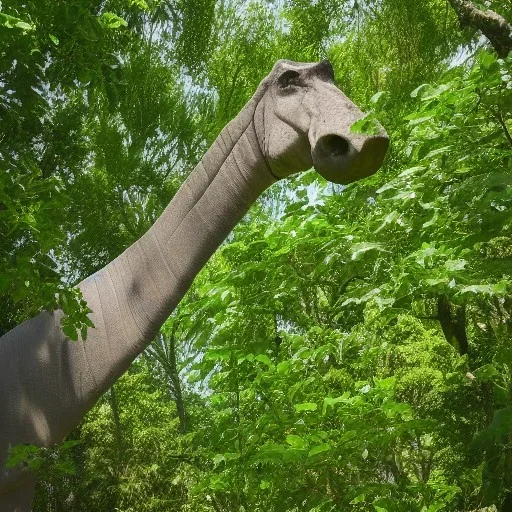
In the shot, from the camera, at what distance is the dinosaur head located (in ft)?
8.95

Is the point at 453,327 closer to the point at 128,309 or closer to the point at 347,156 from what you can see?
the point at 128,309

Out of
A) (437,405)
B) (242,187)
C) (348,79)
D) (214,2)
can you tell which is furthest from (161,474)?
(242,187)

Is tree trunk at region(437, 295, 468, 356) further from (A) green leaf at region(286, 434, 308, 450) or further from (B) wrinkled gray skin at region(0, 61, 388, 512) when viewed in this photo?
(B) wrinkled gray skin at region(0, 61, 388, 512)

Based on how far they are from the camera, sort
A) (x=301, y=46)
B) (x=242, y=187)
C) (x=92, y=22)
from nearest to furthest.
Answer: (x=92, y=22), (x=242, y=187), (x=301, y=46)

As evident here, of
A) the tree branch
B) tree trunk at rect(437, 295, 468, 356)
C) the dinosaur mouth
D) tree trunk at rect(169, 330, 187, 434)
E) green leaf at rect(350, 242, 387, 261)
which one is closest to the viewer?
the dinosaur mouth

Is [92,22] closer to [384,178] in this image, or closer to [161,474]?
[384,178]

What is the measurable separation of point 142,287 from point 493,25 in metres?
3.39

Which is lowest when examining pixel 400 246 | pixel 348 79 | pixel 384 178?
pixel 400 246

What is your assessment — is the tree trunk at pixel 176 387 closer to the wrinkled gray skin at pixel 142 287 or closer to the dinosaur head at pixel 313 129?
the wrinkled gray skin at pixel 142 287

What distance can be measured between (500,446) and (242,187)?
3456 millimetres

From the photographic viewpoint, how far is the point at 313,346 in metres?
5.49

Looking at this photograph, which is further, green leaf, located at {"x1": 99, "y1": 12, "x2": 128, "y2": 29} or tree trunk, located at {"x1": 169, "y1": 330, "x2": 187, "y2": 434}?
tree trunk, located at {"x1": 169, "y1": 330, "x2": 187, "y2": 434}

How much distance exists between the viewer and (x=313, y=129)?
2.90 meters

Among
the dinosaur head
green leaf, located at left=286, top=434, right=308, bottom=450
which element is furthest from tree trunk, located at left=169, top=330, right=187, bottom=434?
the dinosaur head
